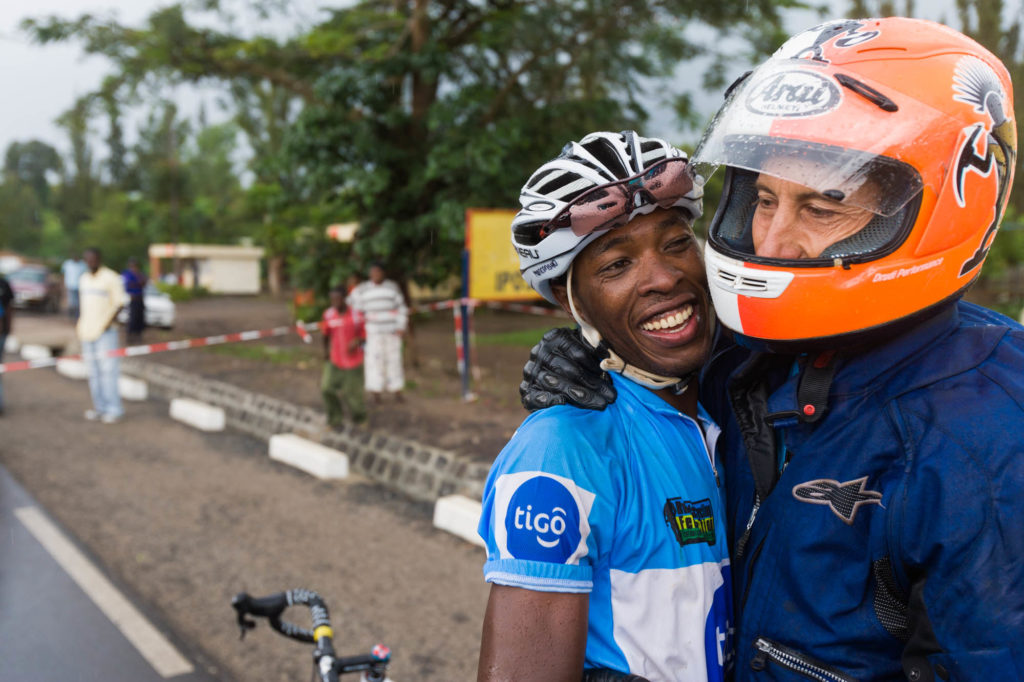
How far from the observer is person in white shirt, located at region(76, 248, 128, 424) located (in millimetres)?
9562

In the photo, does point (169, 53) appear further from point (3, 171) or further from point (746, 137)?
point (3, 171)

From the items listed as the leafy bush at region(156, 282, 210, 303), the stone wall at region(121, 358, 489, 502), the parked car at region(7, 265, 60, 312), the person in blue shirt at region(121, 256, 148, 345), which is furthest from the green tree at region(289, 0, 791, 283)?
the leafy bush at region(156, 282, 210, 303)

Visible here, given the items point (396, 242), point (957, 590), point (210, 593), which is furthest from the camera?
point (396, 242)

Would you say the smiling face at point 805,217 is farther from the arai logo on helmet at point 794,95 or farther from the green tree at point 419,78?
the green tree at point 419,78

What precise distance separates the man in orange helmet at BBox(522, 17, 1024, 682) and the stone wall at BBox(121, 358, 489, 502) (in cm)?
511

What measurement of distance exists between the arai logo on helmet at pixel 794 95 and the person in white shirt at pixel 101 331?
967 cm

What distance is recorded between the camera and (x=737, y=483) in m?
1.61

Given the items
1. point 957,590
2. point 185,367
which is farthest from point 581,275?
point 185,367

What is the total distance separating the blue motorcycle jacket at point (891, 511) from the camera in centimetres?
110

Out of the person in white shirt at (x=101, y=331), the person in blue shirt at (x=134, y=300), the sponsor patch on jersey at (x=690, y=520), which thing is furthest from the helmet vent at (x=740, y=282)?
the person in blue shirt at (x=134, y=300)

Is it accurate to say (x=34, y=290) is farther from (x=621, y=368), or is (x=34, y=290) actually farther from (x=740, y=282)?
(x=740, y=282)

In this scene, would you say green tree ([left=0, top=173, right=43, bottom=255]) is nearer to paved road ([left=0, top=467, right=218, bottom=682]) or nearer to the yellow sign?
the yellow sign

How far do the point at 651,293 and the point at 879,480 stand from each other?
0.58 m

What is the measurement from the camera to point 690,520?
152cm
